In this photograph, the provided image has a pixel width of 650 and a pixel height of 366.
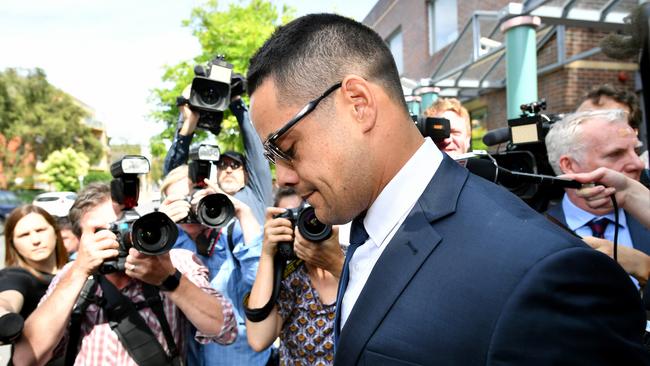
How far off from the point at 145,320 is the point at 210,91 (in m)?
1.62

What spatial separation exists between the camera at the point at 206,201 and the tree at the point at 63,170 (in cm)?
3966

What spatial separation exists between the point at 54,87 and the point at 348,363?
45.2m

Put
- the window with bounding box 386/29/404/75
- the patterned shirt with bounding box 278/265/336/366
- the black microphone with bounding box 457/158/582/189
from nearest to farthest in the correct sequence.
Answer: the black microphone with bounding box 457/158/582/189 → the patterned shirt with bounding box 278/265/336/366 → the window with bounding box 386/29/404/75

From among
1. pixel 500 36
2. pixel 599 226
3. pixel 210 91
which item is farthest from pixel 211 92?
pixel 500 36

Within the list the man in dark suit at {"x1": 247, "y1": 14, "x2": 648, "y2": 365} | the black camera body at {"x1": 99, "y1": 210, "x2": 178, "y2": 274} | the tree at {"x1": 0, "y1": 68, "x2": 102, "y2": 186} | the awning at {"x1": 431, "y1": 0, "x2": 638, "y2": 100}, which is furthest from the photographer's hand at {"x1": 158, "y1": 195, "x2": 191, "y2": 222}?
the tree at {"x1": 0, "y1": 68, "x2": 102, "y2": 186}

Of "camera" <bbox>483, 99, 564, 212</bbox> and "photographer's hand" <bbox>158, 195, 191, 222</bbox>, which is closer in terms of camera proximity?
"camera" <bbox>483, 99, 564, 212</bbox>

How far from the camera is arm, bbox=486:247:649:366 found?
91 centimetres

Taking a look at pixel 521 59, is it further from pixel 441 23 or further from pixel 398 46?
pixel 398 46

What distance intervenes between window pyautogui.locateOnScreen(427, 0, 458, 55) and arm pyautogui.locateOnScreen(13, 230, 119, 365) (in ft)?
43.5

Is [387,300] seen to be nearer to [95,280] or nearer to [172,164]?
[95,280]

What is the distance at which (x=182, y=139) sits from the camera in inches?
140

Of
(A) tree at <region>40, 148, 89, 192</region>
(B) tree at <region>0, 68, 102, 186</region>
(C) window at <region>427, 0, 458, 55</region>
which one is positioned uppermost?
(C) window at <region>427, 0, 458, 55</region>

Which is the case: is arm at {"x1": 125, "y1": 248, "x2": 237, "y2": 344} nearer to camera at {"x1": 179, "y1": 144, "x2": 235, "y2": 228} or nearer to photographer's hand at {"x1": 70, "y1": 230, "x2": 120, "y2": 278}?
photographer's hand at {"x1": 70, "y1": 230, "x2": 120, "y2": 278}

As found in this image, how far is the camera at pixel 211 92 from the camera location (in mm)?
3311
